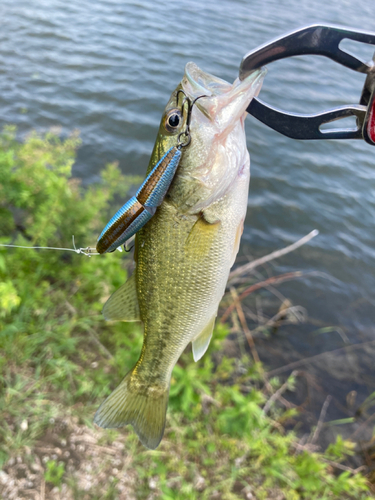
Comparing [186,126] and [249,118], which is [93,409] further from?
[249,118]

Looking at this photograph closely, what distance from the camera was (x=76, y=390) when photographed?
10.6 feet

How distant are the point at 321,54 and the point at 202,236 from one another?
2.93 feet

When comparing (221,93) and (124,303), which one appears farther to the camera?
(124,303)

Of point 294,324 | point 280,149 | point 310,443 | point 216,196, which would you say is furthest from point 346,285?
point 216,196

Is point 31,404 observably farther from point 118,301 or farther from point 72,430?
point 118,301

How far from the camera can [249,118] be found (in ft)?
28.6

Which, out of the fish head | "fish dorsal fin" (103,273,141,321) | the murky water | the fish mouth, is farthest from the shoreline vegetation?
the fish mouth

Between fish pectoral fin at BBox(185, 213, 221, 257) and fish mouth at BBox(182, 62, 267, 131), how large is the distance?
0.44 metres

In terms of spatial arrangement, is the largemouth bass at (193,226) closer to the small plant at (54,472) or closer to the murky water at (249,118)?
the small plant at (54,472)

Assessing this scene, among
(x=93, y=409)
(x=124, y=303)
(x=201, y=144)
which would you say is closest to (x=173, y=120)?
(x=201, y=144)

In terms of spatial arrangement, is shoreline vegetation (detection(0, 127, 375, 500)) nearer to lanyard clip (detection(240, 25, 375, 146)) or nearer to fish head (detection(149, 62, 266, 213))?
fish head (detection(149, 62, 266, 213))

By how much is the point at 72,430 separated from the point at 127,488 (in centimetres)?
65

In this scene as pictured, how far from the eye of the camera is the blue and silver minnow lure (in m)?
1.38

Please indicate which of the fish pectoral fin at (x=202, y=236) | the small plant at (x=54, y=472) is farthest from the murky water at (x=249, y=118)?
the fish pectoral fin at (x=202, y=236)
